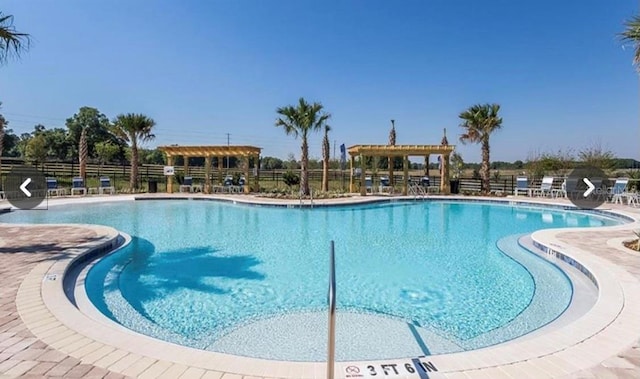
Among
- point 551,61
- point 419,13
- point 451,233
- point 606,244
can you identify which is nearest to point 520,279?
point 606,244

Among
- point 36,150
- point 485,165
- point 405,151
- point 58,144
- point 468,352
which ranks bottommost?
point 468,352

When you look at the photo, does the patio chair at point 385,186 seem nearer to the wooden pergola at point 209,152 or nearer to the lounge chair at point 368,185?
the lounge chair at point 368,185

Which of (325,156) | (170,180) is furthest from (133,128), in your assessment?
(325,156)

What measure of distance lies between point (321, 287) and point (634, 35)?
275 inches

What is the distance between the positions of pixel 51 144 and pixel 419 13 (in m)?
42.6

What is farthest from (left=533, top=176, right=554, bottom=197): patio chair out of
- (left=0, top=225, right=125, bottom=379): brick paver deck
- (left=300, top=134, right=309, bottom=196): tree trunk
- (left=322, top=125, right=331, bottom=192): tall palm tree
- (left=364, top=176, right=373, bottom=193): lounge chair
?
(left=0, top=225, right=125, bottom=379): brick paver deck

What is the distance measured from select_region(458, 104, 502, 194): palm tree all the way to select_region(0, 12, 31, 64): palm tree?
1798 centimetres

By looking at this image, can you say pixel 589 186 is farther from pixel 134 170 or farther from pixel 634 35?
pixel 134 170

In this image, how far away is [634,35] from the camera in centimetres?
616

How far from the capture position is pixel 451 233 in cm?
993

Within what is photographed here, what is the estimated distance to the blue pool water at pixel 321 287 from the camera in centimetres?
390

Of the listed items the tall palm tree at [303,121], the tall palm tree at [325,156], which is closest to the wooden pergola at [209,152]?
the tall palm tree at [303,121]

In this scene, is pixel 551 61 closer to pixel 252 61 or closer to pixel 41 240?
pixel 252 61

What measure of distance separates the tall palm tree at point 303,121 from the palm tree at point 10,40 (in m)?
11.5
